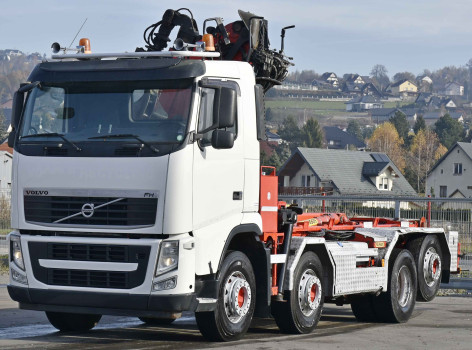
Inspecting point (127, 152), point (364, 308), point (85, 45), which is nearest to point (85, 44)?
point (85, 45)

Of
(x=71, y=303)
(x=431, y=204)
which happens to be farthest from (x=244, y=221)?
(x=431, y=204)

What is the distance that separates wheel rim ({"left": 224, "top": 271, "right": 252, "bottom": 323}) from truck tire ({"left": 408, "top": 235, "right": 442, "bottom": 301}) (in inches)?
178

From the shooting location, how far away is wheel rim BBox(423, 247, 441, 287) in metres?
15.8

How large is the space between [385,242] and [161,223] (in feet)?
15.9

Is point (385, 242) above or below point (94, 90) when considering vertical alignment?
below

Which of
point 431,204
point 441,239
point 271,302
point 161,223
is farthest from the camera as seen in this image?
point 431,204

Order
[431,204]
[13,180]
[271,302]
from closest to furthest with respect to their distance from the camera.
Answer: [13,180] < [271,302] < [431,204]

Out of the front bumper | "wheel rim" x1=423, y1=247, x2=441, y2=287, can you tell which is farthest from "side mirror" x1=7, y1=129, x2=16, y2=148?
"wheel rim" x1=423, y1=247, x2=441, y2=287

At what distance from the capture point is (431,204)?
20.3 m

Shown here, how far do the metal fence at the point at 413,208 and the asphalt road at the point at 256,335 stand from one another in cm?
408

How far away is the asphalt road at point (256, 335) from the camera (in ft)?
38.0

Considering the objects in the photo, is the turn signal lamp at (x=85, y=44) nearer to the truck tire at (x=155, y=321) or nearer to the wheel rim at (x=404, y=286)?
the truck tire at (x=155, y=321)

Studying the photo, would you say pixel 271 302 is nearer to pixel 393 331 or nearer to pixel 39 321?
pixel 393 331

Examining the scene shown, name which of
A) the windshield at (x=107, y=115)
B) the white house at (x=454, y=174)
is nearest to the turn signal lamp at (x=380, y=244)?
the windshield at (x=107, y=115)
